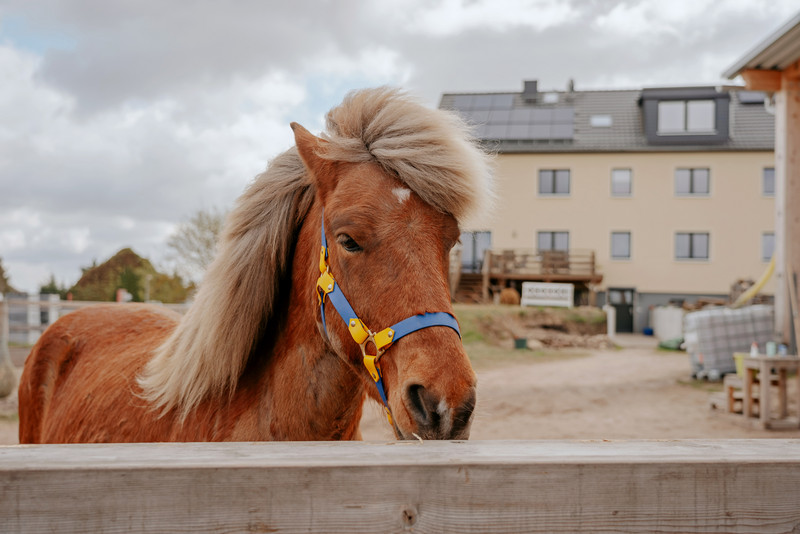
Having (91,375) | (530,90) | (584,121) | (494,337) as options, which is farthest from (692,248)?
(91,375)

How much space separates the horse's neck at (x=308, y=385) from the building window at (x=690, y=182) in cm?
2760

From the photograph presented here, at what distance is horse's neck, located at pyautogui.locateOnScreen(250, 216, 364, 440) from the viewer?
1964mm

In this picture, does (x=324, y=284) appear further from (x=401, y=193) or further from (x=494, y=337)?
(x=494, y=337)

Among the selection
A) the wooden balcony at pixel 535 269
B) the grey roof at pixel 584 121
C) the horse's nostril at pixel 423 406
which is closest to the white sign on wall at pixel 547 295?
the wooden balcony at pixel 535 269

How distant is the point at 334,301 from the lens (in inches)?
74.3

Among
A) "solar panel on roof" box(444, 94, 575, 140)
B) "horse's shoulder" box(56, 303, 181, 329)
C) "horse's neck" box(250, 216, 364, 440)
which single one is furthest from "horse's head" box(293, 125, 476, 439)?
"solar panel on roof" box(444, 94, 575, 140)

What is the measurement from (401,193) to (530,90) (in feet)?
99.5

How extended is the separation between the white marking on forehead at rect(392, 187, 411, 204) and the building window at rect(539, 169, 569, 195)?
86.0 feet

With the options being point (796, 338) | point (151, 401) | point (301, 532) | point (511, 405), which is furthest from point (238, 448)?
point (796, 338)

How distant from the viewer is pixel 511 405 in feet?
30.7

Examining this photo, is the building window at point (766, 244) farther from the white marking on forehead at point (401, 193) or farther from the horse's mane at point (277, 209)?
the white marking on forehead at point (401, 193)

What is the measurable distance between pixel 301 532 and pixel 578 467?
0.49 metres

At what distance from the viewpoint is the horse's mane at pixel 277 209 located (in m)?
1.95

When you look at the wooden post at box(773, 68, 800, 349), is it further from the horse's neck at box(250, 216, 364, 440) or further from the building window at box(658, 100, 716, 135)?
the building window at box(658, 100, 716, 135)
